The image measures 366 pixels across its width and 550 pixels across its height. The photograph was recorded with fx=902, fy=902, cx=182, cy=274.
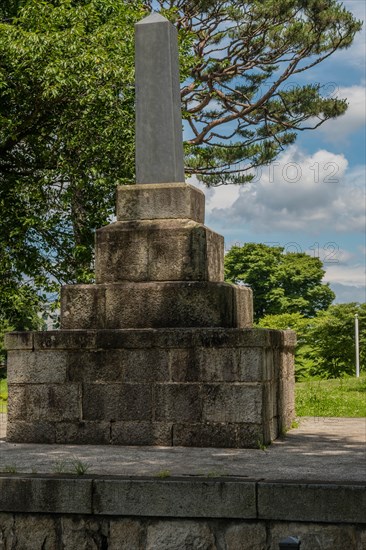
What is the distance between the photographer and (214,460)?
707 centimetres

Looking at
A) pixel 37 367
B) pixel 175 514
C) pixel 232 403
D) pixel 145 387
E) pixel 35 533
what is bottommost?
pixel 35 533

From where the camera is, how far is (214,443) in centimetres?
810

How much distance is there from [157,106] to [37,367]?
9.87 ft

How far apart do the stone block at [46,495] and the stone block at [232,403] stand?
8.07ft

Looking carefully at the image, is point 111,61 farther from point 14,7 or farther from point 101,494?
point 101,494

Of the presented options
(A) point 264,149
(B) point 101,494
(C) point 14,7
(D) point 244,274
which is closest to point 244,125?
(A) point 264,149

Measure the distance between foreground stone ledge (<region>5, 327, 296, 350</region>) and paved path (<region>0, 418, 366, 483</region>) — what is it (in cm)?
94

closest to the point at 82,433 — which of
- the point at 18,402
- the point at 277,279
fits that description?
the point at 18,402

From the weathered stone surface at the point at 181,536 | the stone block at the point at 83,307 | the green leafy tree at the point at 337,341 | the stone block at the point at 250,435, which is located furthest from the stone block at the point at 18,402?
the green leafy tree at the point at 337,341

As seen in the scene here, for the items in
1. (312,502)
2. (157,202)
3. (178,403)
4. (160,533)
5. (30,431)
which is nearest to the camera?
(312,502)

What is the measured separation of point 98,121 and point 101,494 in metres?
11.0

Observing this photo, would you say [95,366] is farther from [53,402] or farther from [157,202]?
[157,202]

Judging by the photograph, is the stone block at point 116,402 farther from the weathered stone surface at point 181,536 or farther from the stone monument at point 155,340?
the weathered stone surface at point 181,536

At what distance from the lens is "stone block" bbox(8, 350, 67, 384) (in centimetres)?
859
